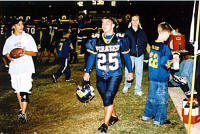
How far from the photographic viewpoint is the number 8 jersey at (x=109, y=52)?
5152 mm

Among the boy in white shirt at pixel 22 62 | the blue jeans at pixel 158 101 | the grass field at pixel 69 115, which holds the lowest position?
the grass field at pixel 69 115

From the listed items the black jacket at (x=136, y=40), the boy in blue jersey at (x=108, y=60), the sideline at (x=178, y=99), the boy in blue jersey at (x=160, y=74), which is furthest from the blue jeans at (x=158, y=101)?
the black jacket at (x=136, y=40)

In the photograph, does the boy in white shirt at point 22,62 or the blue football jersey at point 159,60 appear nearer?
the blue football jersey at point 159,60

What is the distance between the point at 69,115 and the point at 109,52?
1964 millimetres

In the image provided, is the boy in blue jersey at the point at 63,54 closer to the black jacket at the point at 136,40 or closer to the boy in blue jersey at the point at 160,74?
the black jacket at the point at 136,40

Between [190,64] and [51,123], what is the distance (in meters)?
3.98

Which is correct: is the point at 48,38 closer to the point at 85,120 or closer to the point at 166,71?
the point at 85,120

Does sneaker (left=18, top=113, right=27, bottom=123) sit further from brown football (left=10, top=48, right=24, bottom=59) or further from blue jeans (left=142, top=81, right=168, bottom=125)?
blue jeans (left=142, top=81, right=168, bottom=125)

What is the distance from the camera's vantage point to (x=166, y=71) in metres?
5.31

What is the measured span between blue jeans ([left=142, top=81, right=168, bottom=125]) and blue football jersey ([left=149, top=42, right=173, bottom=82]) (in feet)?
0.47

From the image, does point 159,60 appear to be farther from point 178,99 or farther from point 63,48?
point 63,48

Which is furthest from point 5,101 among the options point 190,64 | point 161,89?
point 190,64

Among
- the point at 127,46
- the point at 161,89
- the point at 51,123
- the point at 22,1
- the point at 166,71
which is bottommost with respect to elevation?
the point at 51,123

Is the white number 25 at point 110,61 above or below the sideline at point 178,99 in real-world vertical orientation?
above
